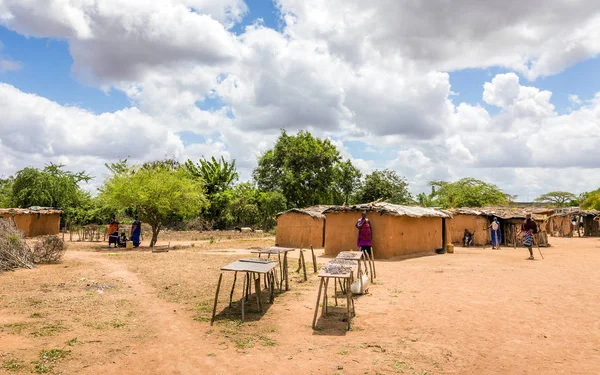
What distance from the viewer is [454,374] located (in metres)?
5.04

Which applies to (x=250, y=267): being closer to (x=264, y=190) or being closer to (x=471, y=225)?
(x=471, y=225)

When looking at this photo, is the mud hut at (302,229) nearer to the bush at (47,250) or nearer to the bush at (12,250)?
the bush at (47,250)

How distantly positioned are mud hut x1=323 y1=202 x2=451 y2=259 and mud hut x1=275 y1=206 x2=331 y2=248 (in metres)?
3.84

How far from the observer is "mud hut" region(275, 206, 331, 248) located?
21.6 m

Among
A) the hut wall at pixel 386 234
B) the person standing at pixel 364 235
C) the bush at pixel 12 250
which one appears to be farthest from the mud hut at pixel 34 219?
the person standing at pixel 364 235

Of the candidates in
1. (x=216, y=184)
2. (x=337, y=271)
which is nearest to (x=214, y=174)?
(x=216, y=184)

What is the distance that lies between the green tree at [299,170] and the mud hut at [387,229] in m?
17.3

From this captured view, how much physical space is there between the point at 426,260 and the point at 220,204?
2248 cm

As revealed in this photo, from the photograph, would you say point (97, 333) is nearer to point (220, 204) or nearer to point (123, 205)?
point (123, 205)

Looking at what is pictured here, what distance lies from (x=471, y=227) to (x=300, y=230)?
9.95 meters

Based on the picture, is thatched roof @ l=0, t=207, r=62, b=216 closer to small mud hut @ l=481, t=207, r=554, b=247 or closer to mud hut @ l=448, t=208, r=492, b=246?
mud hut @ l=448, t=208, r=492, b=246

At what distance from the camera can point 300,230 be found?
71.7ft

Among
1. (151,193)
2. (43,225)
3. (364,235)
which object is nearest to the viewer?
(364,235)

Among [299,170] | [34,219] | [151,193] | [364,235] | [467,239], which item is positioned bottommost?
[467,239]
